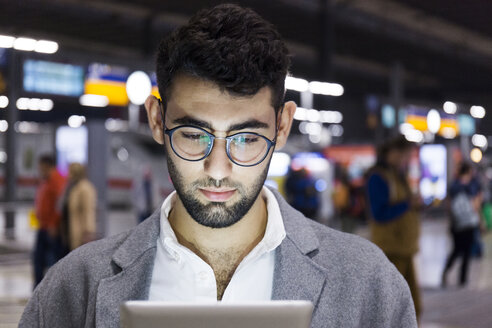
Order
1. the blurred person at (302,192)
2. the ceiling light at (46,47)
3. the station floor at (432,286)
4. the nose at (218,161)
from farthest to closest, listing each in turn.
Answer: the blurred person at (302,192) → the ceiling light at (46,47) → the station floor at (432,286) → the nose at (218,161)

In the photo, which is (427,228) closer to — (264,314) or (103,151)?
(103,151)

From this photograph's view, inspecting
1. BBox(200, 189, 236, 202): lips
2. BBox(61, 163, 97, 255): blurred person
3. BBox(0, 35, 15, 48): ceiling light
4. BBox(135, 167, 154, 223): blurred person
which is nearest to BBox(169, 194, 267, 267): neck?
BBox(200, 189, 236, 202): lips

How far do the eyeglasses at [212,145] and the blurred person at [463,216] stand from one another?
7735 mm

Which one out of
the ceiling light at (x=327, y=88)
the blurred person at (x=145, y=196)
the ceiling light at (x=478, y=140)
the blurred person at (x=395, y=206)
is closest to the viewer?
the blurred person at (x=395, y=206)

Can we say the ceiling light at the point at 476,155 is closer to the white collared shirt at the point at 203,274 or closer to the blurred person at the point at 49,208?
the blurred person at the point at 49,208

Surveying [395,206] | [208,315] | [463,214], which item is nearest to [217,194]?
[208,315]

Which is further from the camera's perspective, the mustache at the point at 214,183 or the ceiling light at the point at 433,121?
the ceiling light at the point at 433,121

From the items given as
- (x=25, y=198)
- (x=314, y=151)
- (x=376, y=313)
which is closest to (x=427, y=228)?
(x=314, y=151)

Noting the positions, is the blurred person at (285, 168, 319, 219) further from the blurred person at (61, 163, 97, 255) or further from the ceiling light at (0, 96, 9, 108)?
the ceiling light at (0, 96, 9, 108)

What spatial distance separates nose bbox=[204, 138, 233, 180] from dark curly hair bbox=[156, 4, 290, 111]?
13 centimetres

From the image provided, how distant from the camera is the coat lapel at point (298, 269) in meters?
1.63

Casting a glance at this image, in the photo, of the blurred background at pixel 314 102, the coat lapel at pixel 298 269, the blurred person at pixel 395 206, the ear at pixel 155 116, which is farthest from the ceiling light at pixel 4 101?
the coat lapel at pixel 298 269

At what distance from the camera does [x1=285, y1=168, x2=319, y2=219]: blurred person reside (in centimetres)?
1183

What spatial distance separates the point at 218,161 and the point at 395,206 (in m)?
4.50
